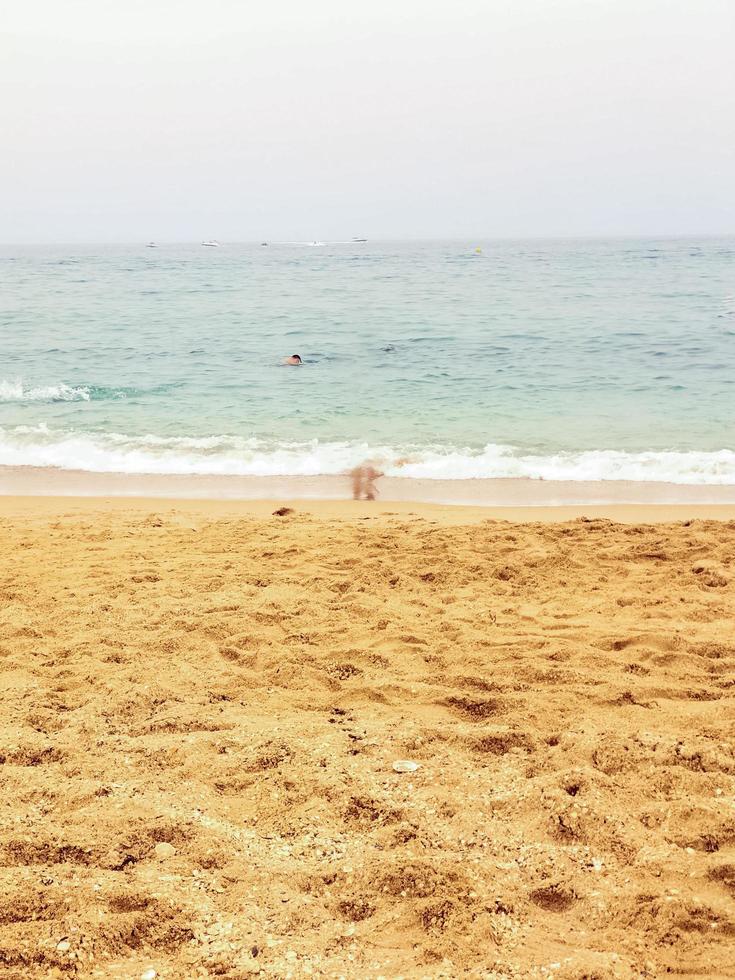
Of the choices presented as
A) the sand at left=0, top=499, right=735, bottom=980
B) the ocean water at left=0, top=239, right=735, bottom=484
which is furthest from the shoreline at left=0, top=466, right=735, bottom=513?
the sand at left=0, top=499, right=735, bottom=980

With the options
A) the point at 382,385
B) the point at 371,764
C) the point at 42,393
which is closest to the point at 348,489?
the point at 371,764

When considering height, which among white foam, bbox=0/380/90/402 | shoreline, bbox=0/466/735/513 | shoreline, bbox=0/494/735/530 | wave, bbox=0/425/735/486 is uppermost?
white foam, bbox=0/380/90/402

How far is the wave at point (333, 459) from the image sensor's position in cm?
895

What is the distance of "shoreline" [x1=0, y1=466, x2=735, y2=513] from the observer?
26.3 ft

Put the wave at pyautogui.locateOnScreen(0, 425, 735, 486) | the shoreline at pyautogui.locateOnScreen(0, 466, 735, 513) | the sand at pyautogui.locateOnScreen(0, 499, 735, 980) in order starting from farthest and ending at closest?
the wave at pyautogui.locateOnScreen(0, 425, 735, 486) → the shoreline at pyautogui.locateOnScreen(0, 466, 735, 513) → the sand at pyautogui.locateOnScreen(0, 499, 735, 980)

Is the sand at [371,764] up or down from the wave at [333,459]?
down

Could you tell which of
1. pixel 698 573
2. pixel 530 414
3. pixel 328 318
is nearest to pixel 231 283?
pixel 328 318

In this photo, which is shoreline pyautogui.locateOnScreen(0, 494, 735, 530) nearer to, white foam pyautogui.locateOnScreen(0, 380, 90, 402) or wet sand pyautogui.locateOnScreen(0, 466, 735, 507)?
wet sand pyautogui.locateOnScreen(0, 466, 735, 507)

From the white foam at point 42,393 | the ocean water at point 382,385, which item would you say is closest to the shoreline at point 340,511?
the ocean water at point 382,385

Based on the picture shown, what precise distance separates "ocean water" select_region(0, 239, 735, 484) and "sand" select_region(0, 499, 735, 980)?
13.6ft

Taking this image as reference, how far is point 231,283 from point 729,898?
37.3 m

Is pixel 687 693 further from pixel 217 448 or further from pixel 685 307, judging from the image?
pixel 685 307

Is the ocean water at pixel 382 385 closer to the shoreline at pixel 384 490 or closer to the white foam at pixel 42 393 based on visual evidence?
the white foam at pixel 42 393

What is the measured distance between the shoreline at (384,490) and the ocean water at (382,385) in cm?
30
